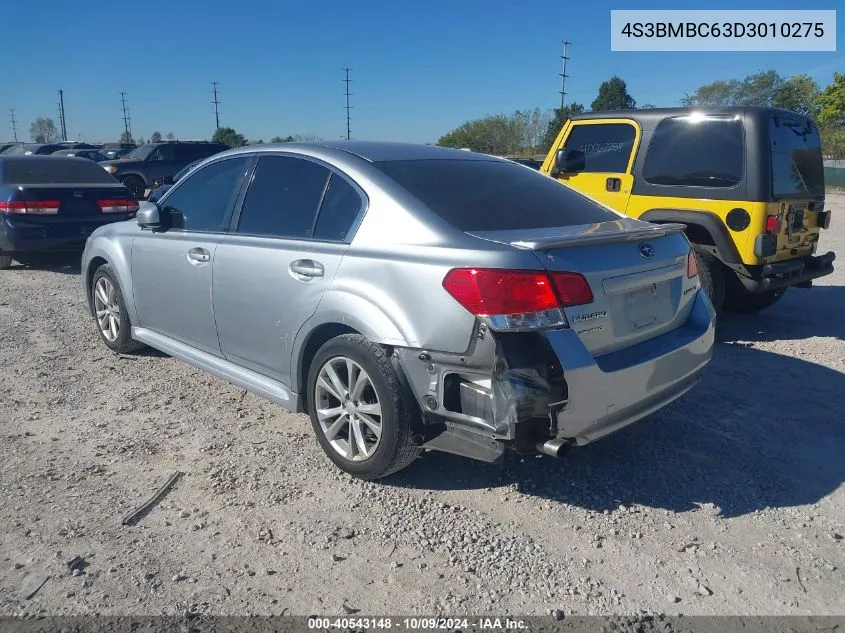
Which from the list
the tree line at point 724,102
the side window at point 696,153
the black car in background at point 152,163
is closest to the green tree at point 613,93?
the tree line at point 724,102

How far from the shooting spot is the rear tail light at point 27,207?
861 centimetres

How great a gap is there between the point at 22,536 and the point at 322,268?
1789mm

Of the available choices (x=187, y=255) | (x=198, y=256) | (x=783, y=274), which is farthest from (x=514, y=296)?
(x=783, y=274)

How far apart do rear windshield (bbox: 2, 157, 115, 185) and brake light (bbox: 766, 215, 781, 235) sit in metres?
8.73

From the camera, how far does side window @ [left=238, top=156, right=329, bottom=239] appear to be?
145 inches

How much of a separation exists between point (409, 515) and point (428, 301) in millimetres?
1006

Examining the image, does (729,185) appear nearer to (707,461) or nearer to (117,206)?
(707,461)

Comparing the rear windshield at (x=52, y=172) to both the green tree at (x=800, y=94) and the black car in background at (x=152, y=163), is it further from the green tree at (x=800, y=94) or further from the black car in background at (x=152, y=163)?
the green tree at (x=800, y=94)

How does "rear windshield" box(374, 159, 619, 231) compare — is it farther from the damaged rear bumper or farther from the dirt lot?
the dirt lot

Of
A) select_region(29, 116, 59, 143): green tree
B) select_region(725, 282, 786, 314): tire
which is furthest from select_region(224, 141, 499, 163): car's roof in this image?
select_region(29, 116, 59, 143): green tree

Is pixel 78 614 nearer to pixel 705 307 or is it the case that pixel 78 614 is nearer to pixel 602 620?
pixel 602 620

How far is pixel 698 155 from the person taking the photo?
6070 mm

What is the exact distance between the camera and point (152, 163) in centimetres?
2250

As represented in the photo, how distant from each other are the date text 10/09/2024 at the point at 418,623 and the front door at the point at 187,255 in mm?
2191
